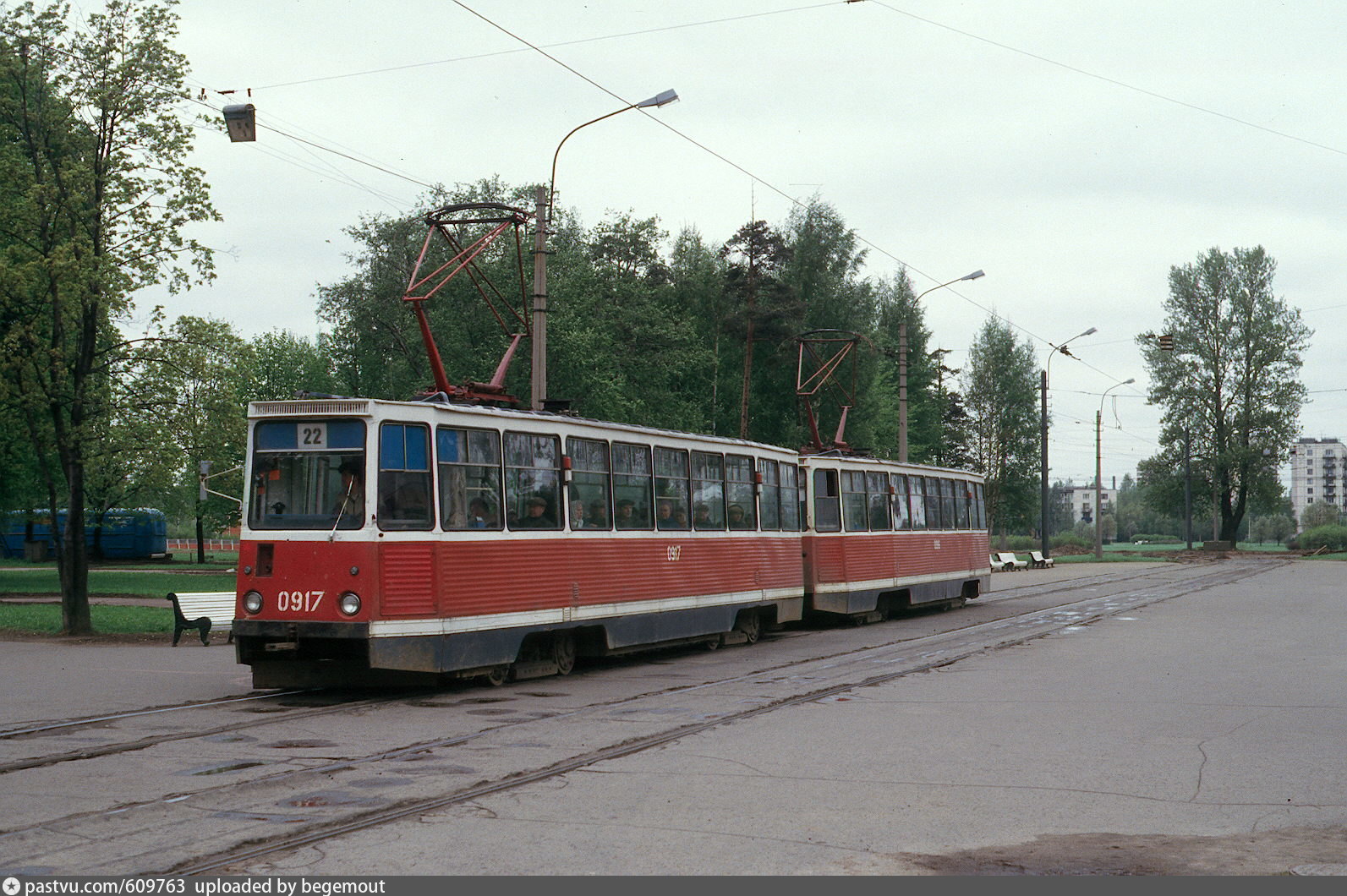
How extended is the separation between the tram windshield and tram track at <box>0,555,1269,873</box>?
1.75m

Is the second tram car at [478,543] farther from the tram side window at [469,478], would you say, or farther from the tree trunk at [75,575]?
the tree trunk at [75,575]

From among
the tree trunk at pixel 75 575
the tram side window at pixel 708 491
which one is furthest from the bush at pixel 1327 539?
the tree trunk at pixel 75 575

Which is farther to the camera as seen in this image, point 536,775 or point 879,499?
point 879,499

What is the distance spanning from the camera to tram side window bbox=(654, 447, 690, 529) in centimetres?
1686

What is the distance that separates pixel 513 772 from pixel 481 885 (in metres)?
2.97

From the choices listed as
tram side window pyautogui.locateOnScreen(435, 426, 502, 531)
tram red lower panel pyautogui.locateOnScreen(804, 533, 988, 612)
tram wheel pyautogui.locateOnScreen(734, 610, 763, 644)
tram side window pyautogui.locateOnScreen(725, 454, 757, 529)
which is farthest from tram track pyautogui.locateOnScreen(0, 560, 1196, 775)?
tram red lower panel pyautogui.locateOnScreen(804, 533, 988, 612)

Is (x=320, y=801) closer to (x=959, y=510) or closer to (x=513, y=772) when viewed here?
(x=513, y=772)

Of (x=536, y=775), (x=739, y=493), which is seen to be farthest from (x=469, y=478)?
(x=739, y=493)

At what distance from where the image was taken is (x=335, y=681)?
12859 millimetres

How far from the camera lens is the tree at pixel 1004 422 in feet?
276

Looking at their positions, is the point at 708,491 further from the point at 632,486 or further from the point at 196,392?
the point at 196,392

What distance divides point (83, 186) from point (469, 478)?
425 inches

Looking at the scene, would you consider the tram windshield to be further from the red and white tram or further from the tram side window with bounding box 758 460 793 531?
the tram side window with bounding box 758 460 793 531

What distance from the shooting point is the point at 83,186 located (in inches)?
810
